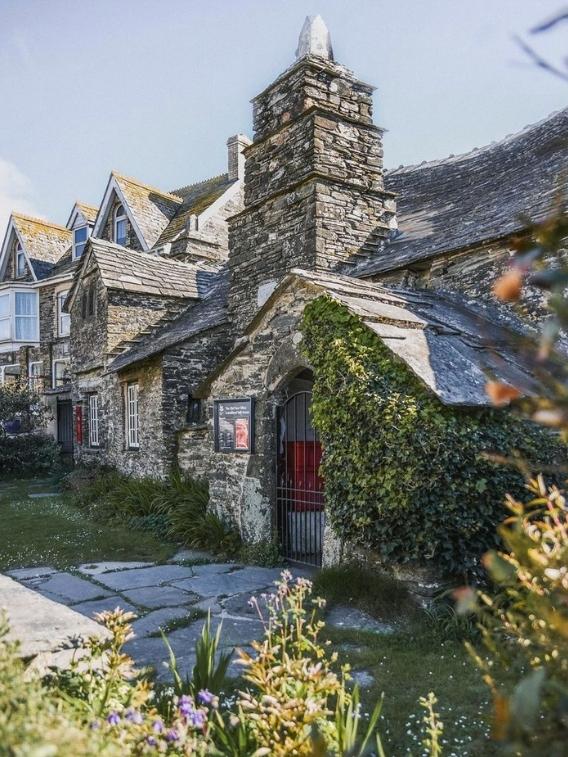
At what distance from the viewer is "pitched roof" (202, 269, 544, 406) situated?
561 cm

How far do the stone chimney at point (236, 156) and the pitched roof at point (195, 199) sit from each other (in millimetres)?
317

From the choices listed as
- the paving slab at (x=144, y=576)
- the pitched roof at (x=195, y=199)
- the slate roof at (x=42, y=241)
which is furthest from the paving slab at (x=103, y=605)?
the slate roof at (x=42, y=241)

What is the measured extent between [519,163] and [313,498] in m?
7.29

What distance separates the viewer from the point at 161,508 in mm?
10414

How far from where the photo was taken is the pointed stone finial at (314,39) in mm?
10516

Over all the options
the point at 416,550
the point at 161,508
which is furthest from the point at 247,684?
the point at 161,508

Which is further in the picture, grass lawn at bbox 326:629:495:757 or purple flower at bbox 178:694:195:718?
grass lawn at bbox 326:629:495:757

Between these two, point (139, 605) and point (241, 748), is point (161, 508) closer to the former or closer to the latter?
point (139, 605)

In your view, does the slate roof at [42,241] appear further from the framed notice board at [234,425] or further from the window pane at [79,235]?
the framed notice board at [234,425]

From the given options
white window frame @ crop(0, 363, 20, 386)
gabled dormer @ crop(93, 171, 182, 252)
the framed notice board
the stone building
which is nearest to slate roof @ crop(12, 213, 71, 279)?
white window frame @ crop(0, 363, 20, 386)

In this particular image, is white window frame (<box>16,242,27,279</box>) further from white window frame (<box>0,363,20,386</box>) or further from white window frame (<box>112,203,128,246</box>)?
white window frame (<box>112,203,128,246</box>)

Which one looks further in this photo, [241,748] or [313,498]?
[313,498]

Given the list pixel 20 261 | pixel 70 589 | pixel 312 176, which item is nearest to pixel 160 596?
pixel 70 589

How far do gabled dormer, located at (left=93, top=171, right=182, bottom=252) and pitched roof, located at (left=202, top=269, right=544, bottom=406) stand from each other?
14250mm
